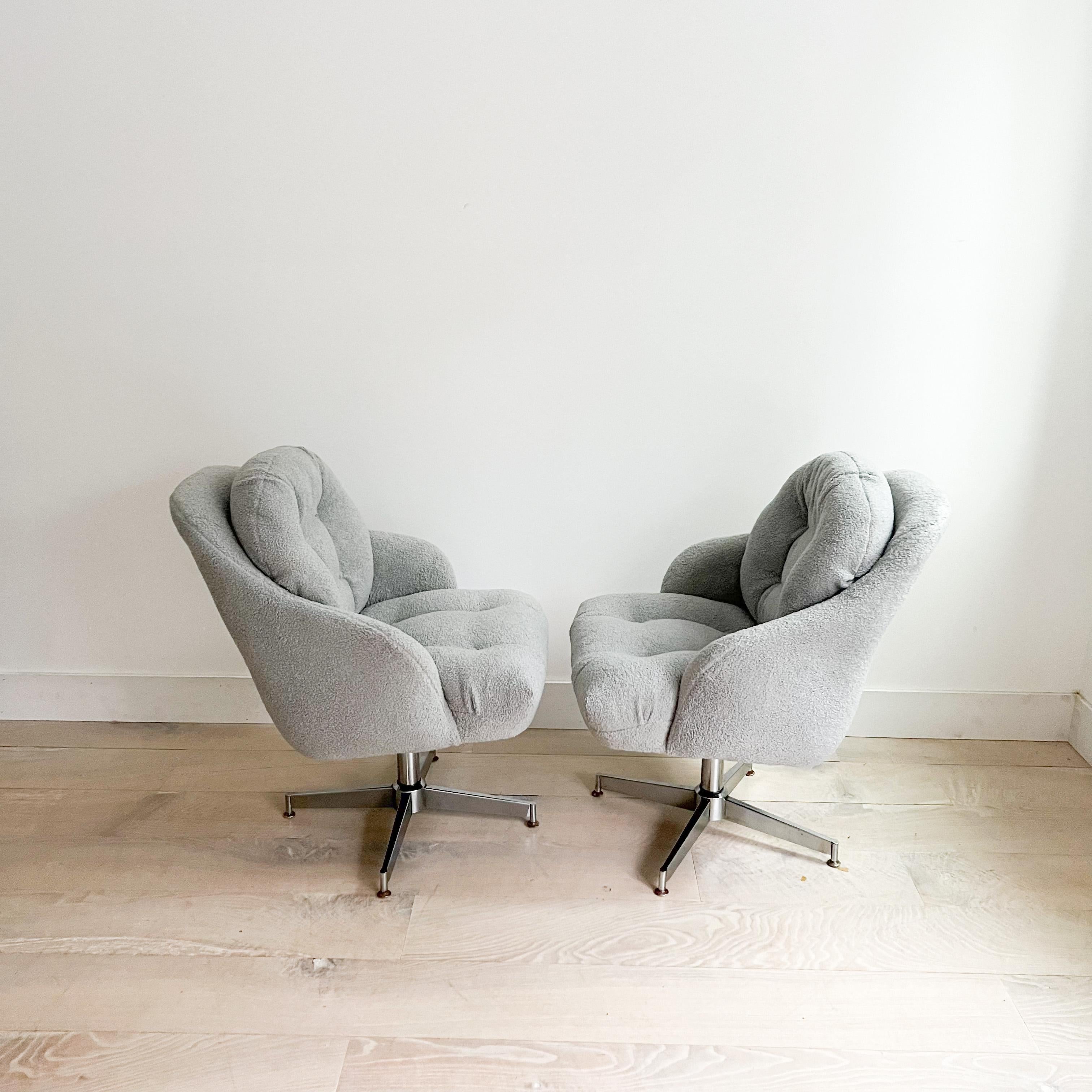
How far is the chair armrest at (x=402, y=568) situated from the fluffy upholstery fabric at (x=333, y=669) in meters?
0.46

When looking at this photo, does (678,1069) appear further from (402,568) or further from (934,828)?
(402,568)

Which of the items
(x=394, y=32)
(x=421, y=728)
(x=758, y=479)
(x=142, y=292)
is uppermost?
(x=394, y=32)

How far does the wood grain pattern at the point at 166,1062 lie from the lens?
1320 millimetres

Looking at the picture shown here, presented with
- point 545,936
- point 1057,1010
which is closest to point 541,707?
point 545,936

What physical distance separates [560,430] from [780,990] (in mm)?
1414

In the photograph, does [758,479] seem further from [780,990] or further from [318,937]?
[318,937]

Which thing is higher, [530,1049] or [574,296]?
[574,296]

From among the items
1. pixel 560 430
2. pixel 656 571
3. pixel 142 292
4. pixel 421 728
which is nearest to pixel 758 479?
pixel 656 571

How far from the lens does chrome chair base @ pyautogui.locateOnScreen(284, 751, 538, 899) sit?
193 centimetres

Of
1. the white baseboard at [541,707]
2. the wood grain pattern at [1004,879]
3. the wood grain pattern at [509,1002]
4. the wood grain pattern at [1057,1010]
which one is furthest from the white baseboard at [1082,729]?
the wood grain pattern at [509,1002]

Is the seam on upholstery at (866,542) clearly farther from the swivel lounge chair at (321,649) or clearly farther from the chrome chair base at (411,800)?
the chrome chair base at (411,800)

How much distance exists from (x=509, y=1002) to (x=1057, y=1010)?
3.14 ft

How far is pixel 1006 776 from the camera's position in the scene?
2.19 m

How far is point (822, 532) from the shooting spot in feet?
5.27
